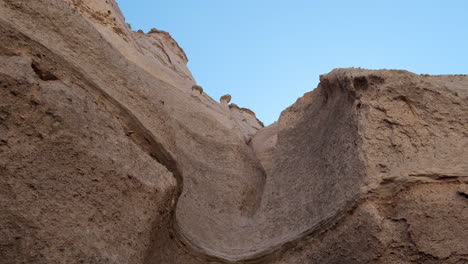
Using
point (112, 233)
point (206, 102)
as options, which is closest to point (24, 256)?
point (112, 233)

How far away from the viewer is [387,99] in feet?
16.4

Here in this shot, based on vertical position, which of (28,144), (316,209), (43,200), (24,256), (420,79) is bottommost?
(24,256)

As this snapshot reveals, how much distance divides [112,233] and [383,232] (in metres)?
2.28

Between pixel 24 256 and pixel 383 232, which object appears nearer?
pixel 24 256

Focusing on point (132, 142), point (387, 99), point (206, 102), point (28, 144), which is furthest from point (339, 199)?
point (206, 102)

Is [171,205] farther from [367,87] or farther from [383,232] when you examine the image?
[367,87]

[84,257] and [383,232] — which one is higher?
[383,232]

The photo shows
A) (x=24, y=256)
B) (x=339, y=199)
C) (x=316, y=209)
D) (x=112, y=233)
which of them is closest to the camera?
(x=24, y=256)

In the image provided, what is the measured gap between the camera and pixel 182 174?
179 inches

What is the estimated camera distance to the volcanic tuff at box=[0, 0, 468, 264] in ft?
11.1

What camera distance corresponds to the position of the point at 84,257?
10.8ft

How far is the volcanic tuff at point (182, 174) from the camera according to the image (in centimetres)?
340

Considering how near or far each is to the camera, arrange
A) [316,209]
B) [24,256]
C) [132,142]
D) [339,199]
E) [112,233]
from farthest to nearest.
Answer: [316,209], [339,199], [132,142], [112,233], [24,256]

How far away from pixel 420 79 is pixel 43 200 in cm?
398
